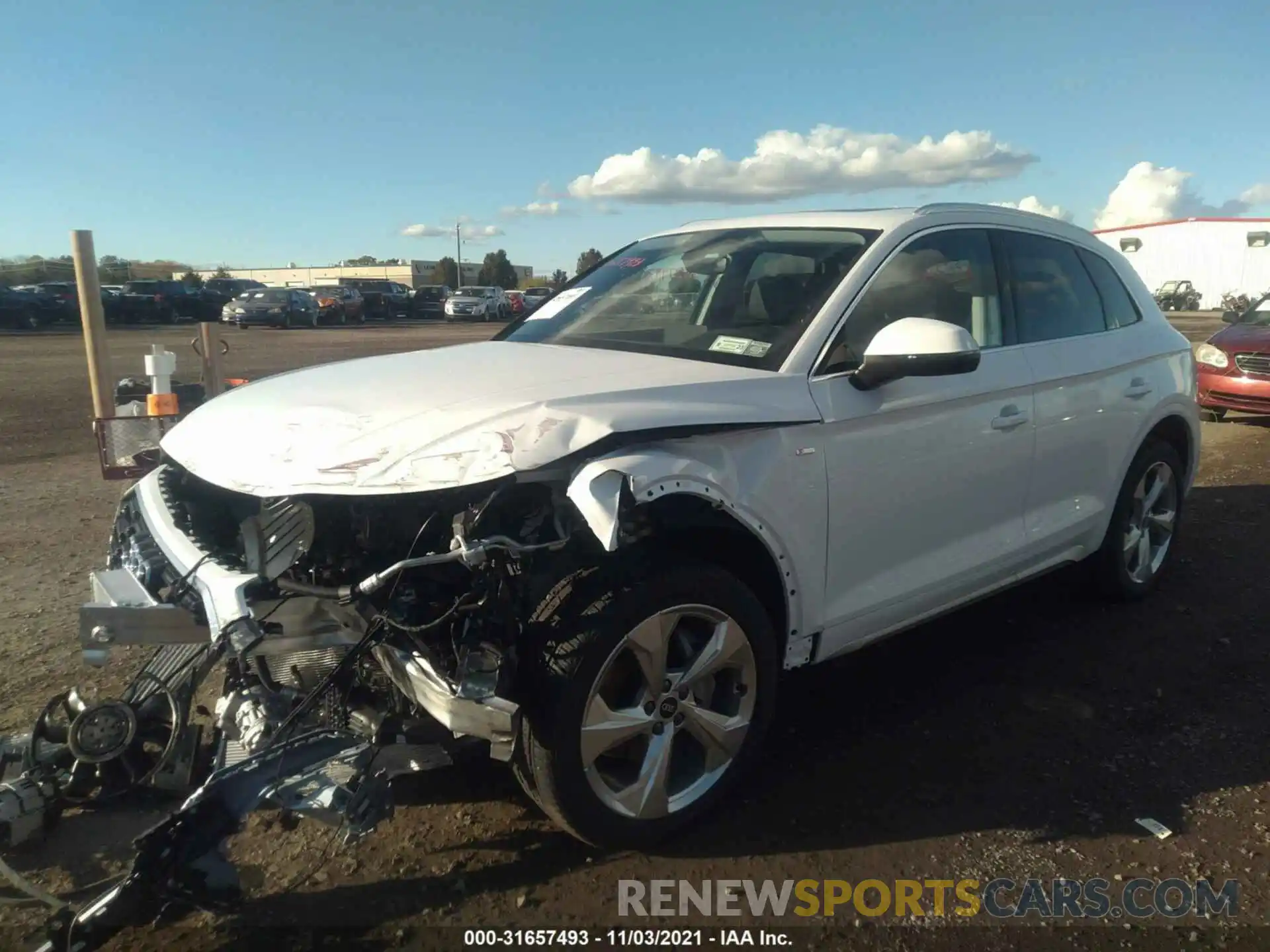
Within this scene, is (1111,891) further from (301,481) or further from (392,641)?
(301,481)

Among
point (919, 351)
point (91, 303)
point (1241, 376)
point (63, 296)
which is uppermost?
point (63, 296)

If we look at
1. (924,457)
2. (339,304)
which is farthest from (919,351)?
(339,304)

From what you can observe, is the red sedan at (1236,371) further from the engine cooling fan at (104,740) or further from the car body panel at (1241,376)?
the engine cooling fan at (104,740)

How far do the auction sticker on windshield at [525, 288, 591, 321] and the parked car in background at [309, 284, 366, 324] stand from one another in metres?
34.1

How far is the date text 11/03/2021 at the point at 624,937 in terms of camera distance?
8.36 ft

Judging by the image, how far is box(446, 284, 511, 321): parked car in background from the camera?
43.0 meters

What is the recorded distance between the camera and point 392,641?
265 cm

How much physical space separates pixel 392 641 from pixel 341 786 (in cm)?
39

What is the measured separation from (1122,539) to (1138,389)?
73 centimetres

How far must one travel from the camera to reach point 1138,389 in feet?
15.2

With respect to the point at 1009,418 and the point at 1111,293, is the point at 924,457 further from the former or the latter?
the point at 1111,293

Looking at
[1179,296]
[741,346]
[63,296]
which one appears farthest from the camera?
[1179,296]

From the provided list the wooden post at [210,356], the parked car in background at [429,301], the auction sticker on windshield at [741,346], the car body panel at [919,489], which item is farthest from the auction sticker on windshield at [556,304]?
the parked car in background at [429,301]

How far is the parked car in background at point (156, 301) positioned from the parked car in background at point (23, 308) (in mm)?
3179
